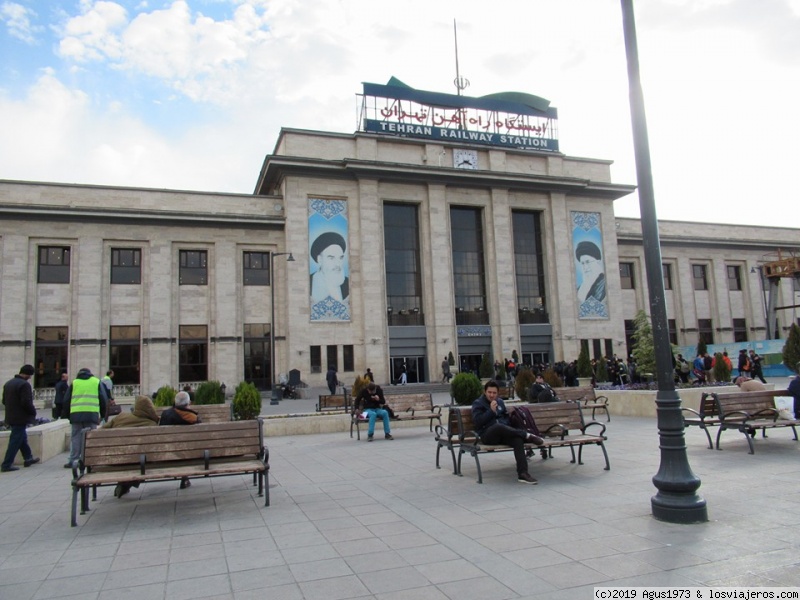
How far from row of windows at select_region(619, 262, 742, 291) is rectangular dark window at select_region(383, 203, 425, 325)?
16.6 meters

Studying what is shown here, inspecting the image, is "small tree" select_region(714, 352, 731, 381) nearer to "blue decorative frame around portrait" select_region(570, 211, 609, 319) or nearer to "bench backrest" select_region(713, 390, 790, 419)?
"bench backrest" select_region(713, 390, 790, 419)

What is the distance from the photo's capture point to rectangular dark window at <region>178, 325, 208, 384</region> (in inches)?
1291

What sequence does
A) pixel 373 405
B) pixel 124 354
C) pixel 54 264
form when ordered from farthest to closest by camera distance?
pixel 124 354, pixel 54 264, pixel 373 405

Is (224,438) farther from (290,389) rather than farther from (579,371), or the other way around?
(290,389)

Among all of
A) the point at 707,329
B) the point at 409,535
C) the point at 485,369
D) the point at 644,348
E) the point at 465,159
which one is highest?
the point at 465,159

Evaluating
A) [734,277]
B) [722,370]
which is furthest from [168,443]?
[734,277]

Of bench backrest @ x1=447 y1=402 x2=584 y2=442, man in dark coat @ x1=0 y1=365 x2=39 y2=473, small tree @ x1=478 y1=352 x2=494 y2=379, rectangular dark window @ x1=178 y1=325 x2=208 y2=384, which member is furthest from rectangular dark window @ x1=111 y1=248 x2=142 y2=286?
bench backrest @ x1=447 y1=402 x2=584 y2=442

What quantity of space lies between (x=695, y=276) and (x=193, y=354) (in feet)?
123

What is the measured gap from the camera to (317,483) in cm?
848

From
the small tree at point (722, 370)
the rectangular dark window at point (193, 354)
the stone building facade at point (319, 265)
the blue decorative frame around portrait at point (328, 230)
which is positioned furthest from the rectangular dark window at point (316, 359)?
the small tree at point (722, 370)

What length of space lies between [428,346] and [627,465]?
27575 millimetres

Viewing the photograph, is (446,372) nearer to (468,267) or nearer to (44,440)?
(468,267)

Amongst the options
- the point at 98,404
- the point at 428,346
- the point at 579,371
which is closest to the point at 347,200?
the point at 428,346

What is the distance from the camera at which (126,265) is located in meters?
32.8
